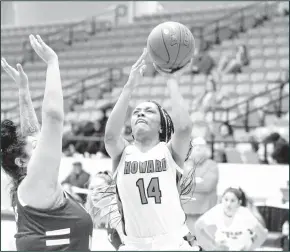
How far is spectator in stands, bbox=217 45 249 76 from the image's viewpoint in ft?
38.2

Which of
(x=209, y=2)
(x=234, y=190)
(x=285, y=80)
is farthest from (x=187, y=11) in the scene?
(x=234, y=190)

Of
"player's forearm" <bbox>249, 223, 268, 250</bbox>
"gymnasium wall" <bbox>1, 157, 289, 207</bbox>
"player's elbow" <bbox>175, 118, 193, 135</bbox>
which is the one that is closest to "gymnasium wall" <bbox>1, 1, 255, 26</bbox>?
"gymnasium wall" <bbox>1, 157, 289, 207</bbox>

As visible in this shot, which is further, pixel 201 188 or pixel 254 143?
pixel 254 143

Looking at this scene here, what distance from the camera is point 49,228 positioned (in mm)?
2488

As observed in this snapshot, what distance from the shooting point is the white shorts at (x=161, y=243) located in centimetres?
310

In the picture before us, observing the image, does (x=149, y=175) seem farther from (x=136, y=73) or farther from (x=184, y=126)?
(x=136, y=73)

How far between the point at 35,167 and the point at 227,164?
603 cm

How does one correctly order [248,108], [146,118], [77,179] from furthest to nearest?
[248,108] → [77,179] → [146,118]

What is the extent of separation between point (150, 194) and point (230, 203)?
2.12 meters

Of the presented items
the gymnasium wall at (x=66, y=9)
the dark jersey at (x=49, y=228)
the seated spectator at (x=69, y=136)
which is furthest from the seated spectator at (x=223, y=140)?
A: the gymnasium wall at (x=66, y=9)

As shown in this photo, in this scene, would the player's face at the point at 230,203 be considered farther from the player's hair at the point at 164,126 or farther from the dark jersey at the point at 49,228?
the dark jersey at the point at 49,228

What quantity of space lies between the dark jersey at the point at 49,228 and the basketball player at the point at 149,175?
24.5 inches

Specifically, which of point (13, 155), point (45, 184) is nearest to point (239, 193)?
point (13, 155)

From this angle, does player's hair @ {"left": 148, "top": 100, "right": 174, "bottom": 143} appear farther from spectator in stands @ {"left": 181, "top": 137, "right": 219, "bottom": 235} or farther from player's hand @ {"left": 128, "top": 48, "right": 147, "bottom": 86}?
spectator in stands @ {"left": 181, "top": 137, "right": 219, "bottom": 235}
